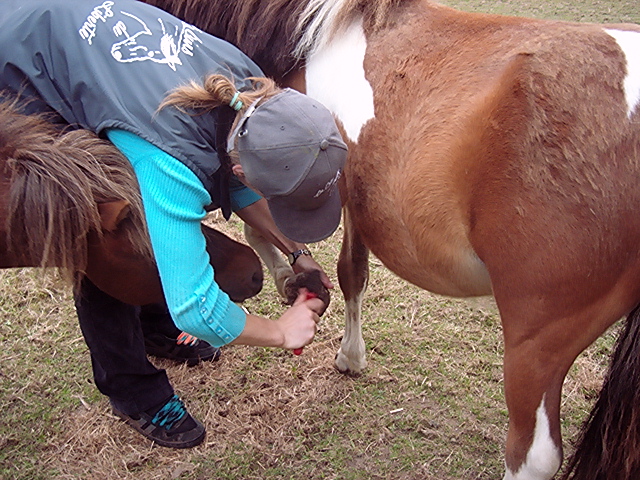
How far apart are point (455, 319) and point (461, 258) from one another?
1327 mm

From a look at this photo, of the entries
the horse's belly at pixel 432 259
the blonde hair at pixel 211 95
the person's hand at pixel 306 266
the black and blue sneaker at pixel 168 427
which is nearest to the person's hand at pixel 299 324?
the person's hand at pixel 306 266

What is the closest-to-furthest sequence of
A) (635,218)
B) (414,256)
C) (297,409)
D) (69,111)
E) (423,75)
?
(635,218), (69,111), (423,75), (414,256), (297,409)

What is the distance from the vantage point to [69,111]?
1.47 m

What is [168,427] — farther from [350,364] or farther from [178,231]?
[178,231]

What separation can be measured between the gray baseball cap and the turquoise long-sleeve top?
0.50 feet

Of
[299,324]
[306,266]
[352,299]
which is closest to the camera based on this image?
[299,324]

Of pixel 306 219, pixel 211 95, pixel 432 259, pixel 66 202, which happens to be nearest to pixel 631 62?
pixel 432 259

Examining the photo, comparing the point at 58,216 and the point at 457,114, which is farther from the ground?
the point at 457,114

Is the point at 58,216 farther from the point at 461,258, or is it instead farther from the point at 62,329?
the point at 62,329

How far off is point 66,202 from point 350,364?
61.1 inches

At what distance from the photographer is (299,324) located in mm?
1594

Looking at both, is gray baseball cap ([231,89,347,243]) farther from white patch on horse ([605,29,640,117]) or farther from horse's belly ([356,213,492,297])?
white patch on horse ([605,29,640,117])

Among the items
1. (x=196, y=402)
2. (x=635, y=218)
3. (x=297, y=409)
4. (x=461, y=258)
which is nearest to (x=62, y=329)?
(x=196, y=402)

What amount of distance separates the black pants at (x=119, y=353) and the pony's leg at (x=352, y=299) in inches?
29.6
